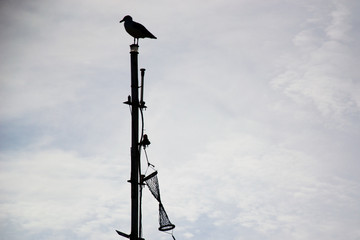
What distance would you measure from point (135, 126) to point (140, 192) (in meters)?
2.40

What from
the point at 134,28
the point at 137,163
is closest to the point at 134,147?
the point at 137,163

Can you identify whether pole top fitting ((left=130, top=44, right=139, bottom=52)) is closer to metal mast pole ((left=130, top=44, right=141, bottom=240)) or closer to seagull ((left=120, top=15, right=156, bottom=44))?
metal mast pole ((left=130, top=44, right=141, bottom=240))

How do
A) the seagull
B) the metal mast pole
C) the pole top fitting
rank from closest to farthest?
1. the metal mast pole
2. the pole top fitting
3. the seagull

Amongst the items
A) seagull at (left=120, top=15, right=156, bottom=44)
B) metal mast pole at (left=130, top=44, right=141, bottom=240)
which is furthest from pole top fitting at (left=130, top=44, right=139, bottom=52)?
seagull at (left=120, top=15, right=156, bottom=44)

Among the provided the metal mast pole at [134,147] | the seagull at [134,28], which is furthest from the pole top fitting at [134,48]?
the seagull at [134,28]

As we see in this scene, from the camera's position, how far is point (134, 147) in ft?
62.6

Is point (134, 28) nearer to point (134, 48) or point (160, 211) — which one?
point (134, 48)

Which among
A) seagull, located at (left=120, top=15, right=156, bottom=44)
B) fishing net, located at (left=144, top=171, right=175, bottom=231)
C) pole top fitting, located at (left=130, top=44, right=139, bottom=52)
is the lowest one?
fishing net, located at (left=144, top=171, right=175, bottom=231)

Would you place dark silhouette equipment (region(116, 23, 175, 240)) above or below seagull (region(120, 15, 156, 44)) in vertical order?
below

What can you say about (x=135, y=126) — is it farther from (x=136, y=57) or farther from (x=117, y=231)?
(x=117, y=231)

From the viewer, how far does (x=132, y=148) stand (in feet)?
62.7

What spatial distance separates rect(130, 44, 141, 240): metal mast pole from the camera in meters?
18.2

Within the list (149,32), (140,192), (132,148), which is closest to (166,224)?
(140,192)

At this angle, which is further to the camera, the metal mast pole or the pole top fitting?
the pole top fitting
